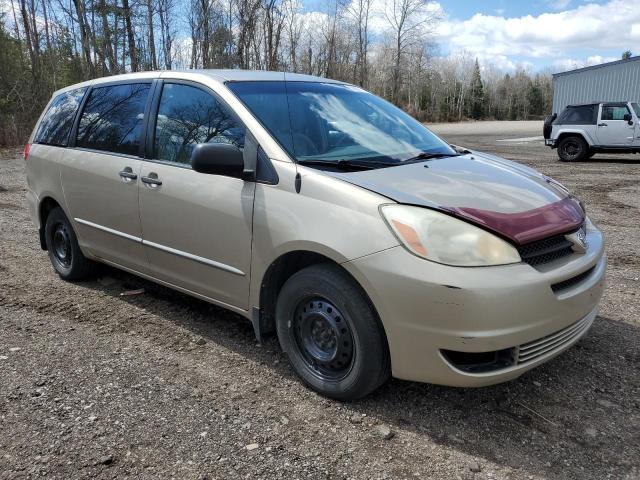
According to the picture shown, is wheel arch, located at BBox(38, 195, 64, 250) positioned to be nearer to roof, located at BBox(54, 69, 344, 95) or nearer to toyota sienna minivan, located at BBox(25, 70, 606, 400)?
toyota sienna minivan, located at BBox(25, 70, 606, 400)

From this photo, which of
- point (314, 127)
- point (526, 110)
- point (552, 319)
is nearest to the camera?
point (552, 319)

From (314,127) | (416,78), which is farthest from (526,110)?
(314,127)

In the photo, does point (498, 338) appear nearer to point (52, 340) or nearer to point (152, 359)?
point (152, 359)

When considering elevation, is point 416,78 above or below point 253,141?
above

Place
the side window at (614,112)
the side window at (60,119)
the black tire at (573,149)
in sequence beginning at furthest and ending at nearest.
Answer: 1. the black tire at (573,149)
2. the side window at (614,112)
3. the side window at (60,119)

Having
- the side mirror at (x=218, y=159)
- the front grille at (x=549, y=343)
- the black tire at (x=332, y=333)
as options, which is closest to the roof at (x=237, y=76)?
the side mirror at (x=218, y=159)

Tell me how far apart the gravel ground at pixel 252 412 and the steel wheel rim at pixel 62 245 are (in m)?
0.82

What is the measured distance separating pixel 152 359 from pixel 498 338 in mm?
2163

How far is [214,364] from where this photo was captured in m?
3.40

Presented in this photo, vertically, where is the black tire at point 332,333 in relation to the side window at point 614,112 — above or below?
below

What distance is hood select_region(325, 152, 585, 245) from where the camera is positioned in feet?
8.50

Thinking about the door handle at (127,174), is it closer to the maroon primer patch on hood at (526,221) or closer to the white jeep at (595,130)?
the maroon primer patch on hood at (526,221)

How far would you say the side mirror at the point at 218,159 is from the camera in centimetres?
298

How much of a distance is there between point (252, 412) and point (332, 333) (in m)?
0.59
